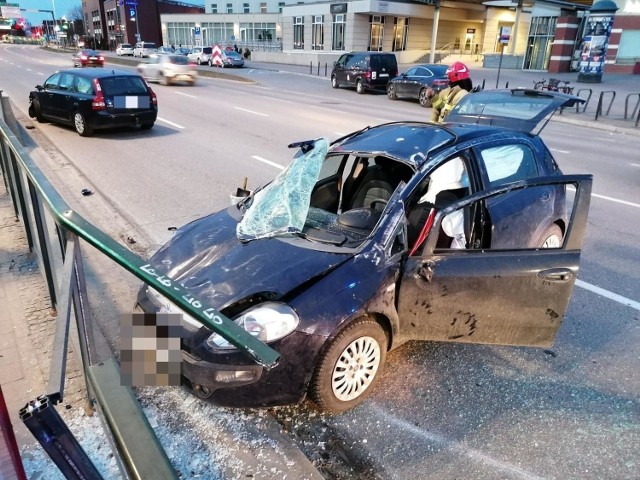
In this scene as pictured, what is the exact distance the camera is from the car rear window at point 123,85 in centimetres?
1199

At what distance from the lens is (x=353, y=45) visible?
45812mm

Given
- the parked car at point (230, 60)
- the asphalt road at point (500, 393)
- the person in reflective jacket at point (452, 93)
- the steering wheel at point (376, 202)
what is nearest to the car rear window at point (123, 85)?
the asphalt road at point (500, 393)

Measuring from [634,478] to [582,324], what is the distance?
1727mm

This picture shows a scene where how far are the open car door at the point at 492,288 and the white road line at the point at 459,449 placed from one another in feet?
1.90

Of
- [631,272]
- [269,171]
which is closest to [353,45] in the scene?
[269,171]

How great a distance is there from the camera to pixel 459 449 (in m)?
2.91

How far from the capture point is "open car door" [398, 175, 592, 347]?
126 inches

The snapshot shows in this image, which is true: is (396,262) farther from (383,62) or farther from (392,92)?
(383,62)

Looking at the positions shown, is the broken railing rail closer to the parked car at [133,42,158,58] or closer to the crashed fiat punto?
the crashed fiat punto

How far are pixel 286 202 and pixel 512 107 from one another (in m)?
3.52

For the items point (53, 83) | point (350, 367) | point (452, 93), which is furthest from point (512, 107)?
point (53, 83)

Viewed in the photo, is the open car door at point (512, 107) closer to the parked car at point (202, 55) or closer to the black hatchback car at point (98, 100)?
the black hatchback car at point (98, 100)

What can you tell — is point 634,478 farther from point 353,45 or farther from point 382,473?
point 353,45

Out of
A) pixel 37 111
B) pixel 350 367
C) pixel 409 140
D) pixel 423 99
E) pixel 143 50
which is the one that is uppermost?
pixel 409 140
